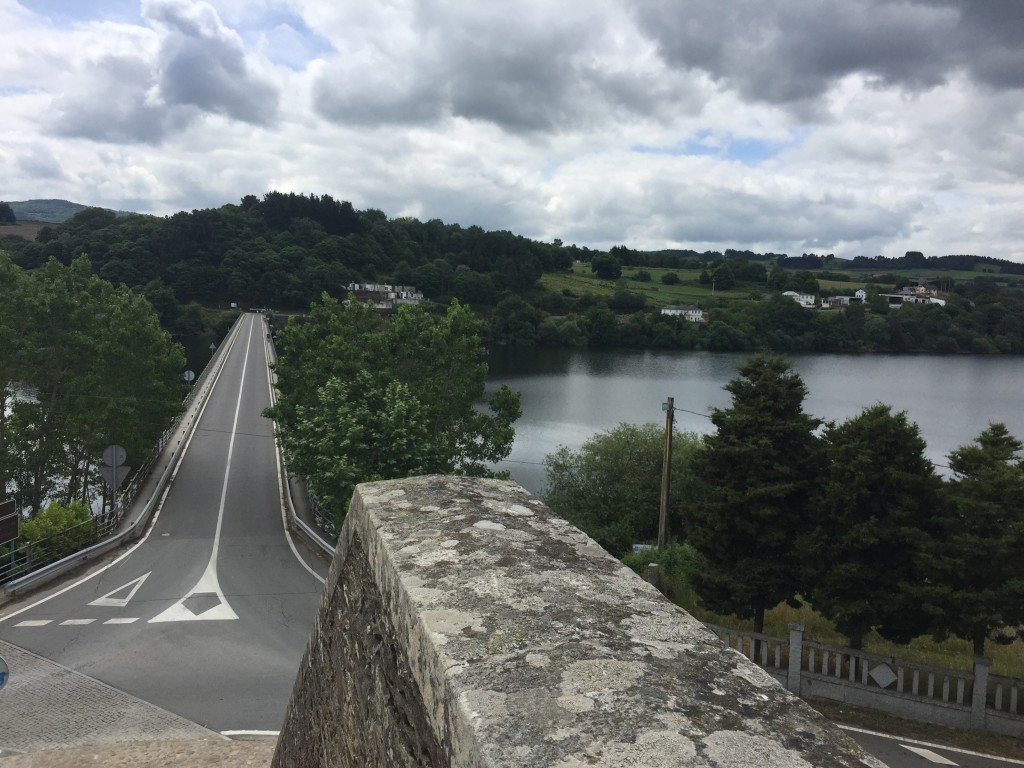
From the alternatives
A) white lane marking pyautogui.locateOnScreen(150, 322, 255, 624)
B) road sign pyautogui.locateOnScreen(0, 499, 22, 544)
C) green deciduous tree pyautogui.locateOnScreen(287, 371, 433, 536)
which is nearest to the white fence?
green deciduous tree pyautogui.locateOnScreen(287, 371, 433, 536)

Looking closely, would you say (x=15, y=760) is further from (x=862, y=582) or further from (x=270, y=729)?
(x=862, y=582)

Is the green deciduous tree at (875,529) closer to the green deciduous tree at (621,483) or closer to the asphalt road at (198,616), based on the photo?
the asphalt road at (198,616)

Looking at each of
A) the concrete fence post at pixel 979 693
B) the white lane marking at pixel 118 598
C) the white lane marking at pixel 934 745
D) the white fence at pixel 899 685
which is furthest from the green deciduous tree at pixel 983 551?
the white lane marking at pixel 118 598

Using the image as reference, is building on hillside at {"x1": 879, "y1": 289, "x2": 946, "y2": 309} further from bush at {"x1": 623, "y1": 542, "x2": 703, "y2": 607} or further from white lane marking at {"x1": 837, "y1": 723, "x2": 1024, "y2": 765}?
white lane marking at {"x1": 837, "y1": 723, "x2": 1024, "y2": 765}

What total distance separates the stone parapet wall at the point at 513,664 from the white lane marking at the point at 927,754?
9885 mm

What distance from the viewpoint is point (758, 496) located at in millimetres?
14391

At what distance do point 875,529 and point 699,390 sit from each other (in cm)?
5129

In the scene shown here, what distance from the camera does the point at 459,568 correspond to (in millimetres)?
3152

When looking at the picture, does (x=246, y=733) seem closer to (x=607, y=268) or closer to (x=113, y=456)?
(x=113, y=456)

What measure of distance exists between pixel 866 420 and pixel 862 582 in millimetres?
2872

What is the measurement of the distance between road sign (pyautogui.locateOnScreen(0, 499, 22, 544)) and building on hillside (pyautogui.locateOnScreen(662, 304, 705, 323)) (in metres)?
100

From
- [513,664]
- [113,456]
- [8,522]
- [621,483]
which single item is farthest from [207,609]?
[621,483]

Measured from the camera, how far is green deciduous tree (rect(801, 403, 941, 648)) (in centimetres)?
1299

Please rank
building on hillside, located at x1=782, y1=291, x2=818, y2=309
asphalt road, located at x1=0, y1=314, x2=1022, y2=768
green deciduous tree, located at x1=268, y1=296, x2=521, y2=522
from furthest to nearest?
1. building on hillside, located at x1=782, y1=291, x2=818, y2=309
2. green deciduous tree, located at x1=268, y1=296, x2=521, y2=522
3. asphalt road, located at x1=0, y1=314, x2=1022, y2=768
